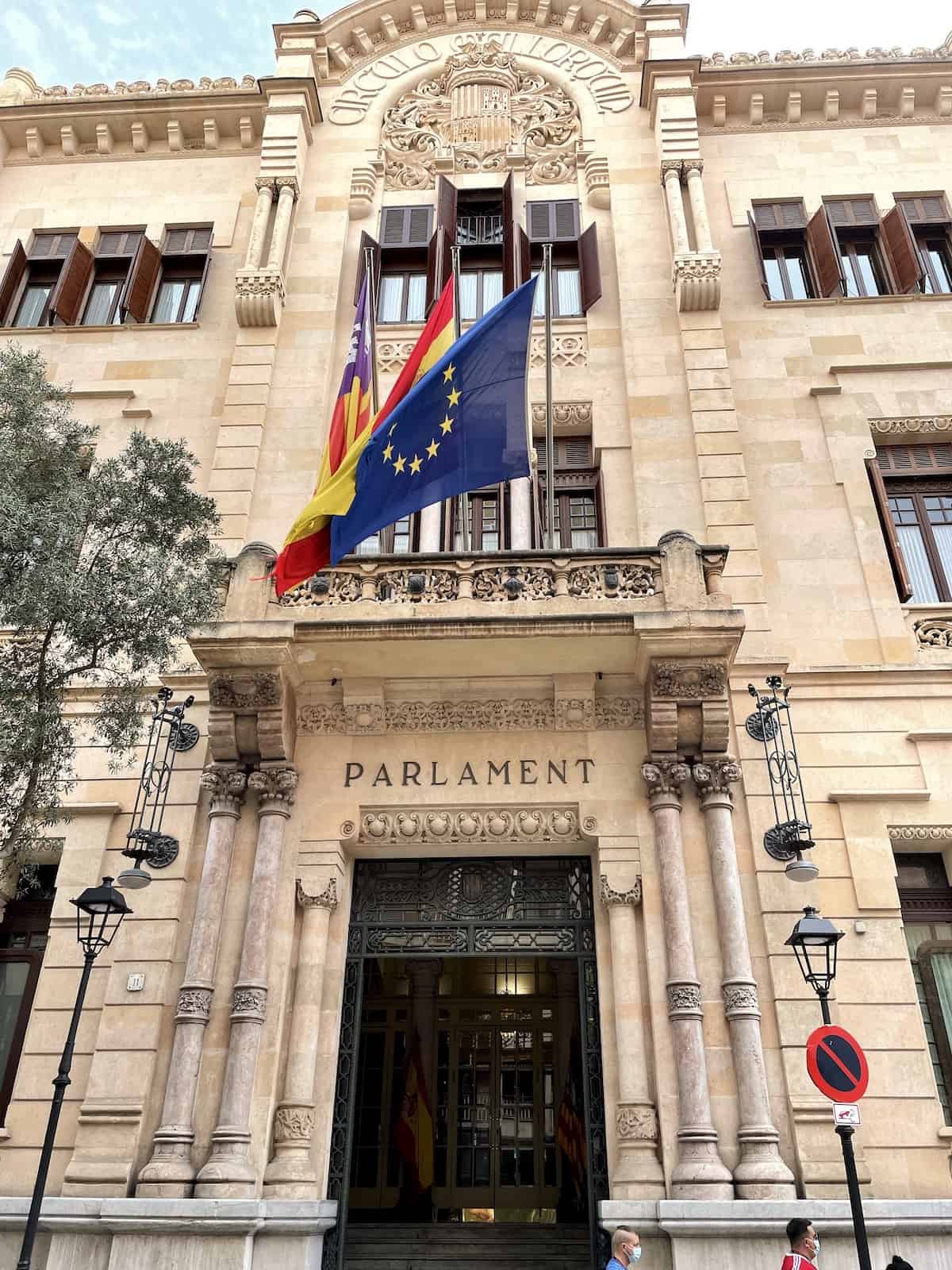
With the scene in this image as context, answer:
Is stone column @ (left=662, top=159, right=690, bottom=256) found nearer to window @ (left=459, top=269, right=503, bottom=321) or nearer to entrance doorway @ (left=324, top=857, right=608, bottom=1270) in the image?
window @ (left=459, top=269, right=503, bottom=321)

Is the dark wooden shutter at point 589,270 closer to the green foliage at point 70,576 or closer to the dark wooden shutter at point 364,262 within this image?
the dark wooden shutter at point 364,262

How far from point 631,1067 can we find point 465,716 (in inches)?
177

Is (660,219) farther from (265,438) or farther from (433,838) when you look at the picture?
(433,838)

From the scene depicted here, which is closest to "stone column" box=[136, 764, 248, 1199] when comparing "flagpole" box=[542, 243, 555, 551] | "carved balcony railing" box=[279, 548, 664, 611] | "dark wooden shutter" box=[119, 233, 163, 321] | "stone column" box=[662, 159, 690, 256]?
"carved balcony railing" box=[279, 548, 664, 611]

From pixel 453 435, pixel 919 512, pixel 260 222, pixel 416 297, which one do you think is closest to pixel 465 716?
pixel 453 435

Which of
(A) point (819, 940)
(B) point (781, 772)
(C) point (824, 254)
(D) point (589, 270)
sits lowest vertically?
(A) point (819, 940)

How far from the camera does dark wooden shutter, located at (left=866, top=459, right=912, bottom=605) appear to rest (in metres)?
Answer: 13.5

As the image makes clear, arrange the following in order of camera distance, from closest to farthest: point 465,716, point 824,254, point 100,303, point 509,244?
point 465,716
point 824,254
point 509,244
point 100,303

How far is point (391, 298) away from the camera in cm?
1772

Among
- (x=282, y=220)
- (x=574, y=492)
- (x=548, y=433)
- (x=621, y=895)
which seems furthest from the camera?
(x=282, y=220)

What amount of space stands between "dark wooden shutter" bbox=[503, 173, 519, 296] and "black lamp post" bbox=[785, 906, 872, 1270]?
11298 millimetres

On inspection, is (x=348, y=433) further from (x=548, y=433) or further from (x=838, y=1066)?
(x=838, y=1066)

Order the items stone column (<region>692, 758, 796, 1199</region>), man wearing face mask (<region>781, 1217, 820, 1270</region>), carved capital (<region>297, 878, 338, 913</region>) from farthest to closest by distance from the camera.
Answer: carved capital (<region>297, 878, 338, 913</region>) < stone column (<region>692, 758, 796, 1199</region>) < man wearing face mask (<region>781, 1217, 820, 1270</region>)

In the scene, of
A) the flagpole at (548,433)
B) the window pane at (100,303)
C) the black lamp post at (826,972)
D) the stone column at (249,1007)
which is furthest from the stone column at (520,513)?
the window pane at (100,303)
